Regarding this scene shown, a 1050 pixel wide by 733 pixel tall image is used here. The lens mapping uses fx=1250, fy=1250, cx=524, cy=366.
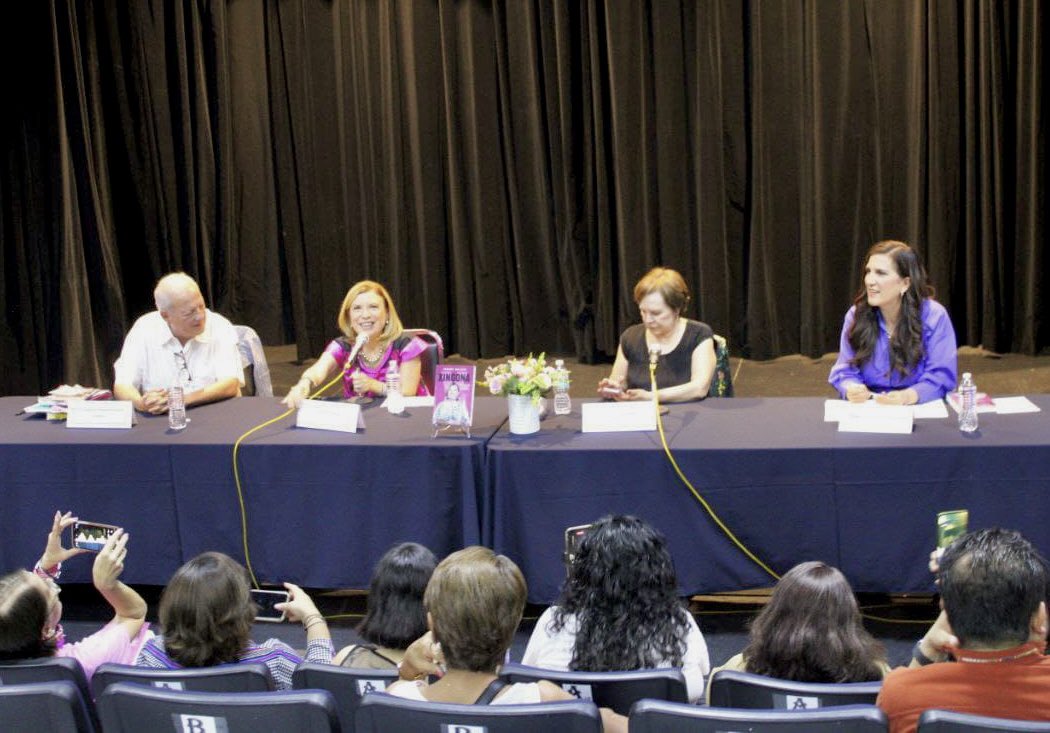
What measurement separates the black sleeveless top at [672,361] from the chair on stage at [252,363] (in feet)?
4.58

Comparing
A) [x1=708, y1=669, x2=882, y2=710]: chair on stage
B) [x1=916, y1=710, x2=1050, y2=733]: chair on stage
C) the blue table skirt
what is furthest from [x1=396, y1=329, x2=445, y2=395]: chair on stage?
[x1=916, y1=710, x2=1050, y2=733]: chair on stage

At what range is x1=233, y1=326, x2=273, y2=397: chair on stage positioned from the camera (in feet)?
15.4

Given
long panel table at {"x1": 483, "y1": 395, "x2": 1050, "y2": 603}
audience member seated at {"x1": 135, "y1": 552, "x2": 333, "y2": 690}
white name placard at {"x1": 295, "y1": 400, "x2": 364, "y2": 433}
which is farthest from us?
white name placard at {"x1": 295, "y1": 400, "x2": 364, "y2": 433}

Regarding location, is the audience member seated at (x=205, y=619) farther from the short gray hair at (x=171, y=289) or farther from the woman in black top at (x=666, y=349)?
the short gray hair at (x=171, y=289)

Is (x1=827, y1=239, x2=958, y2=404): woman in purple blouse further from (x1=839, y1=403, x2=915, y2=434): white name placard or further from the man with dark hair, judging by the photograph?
the man with dark hair

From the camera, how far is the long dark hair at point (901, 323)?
12.9ft

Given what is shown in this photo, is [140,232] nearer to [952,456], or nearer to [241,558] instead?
[241,558]

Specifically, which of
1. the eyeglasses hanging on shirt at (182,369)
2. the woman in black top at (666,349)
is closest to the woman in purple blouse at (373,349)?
the eyeglasses hanging on shirt at (182,369)

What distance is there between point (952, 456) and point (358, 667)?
5.97ft

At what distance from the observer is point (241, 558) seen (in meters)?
3.81

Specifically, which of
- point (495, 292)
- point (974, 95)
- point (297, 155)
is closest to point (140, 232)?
point (297, 155)

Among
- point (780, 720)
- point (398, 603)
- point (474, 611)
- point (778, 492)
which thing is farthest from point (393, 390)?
point (780, 720)

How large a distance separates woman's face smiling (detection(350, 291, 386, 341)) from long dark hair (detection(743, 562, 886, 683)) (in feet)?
7.84

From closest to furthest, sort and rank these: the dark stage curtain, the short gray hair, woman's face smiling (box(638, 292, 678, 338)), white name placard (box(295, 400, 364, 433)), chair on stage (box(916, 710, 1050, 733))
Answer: chair on stage (box(916, 710, 1050, 733)) → white name placard (box(295, 400, 364, 433)) → woman's face smiling (box(638, 292, 678, 338)) → the short gray hair → the dark stage curtain
